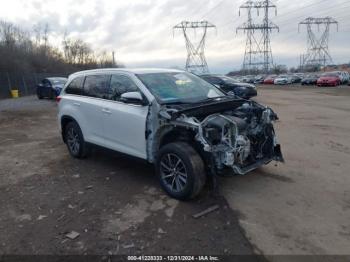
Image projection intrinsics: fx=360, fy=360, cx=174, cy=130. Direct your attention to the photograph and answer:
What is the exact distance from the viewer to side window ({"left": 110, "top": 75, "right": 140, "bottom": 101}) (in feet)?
18.7

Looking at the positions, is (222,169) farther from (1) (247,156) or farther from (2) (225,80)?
(2) (225,80)

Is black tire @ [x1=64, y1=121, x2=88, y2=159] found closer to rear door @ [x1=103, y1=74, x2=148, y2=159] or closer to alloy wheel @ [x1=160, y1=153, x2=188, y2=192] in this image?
rear door @ [x1=103, y1=74, x2=148, y2=159]

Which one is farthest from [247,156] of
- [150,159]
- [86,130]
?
[86,130]

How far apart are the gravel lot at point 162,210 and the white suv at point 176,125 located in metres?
0.45

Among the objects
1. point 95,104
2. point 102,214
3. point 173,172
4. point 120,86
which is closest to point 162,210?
point 173,172

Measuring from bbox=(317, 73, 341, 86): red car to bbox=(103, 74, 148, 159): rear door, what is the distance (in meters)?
37.4

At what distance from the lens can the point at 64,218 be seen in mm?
4531

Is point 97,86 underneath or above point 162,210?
above

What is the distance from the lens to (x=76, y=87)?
23.3ft

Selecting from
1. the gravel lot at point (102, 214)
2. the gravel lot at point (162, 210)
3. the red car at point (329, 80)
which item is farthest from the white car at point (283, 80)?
the gravel lot at point (102, 214)

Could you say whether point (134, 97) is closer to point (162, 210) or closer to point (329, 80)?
point (162, 210)

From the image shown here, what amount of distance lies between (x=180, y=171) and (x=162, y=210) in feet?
1.94

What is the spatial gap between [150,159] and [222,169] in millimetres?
1186

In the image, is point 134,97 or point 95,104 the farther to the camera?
point 95,104
